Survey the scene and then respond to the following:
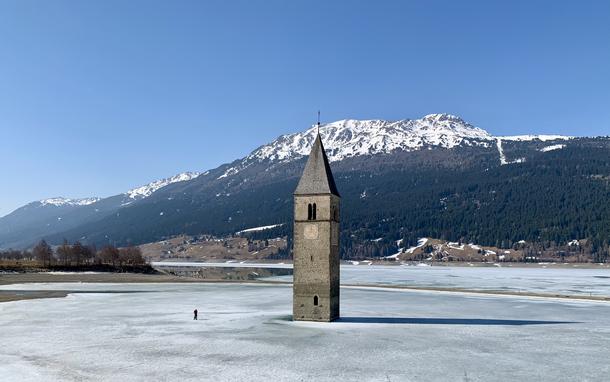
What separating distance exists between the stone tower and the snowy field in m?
2.30

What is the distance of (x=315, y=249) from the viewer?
56938mm

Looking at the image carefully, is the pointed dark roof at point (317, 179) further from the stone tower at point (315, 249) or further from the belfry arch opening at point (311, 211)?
the belfry arch opening at point (311, 211)

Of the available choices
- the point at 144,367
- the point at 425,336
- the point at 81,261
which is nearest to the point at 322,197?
the point at 425,336

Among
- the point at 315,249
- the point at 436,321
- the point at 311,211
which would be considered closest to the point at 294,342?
the point at 315,249

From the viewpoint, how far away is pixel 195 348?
4216 cm

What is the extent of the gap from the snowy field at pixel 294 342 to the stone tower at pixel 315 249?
2.30m

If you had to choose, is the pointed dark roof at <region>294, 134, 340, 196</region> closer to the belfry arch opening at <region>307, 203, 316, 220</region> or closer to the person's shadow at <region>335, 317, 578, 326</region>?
the belfry arch opening at <region>307, 203, 316, 220</region>

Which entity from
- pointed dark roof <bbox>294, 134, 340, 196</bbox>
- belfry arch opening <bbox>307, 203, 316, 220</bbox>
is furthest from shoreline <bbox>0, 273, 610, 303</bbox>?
pointed dark roof <bbox>294, 134, 340, 196</bbox>

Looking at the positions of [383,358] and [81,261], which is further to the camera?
[81,261]

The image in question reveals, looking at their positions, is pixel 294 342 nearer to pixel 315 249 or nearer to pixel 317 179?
pixel 315 249

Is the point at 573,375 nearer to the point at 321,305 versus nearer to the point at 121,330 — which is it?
the point at 321,305

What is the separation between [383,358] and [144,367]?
1646cm

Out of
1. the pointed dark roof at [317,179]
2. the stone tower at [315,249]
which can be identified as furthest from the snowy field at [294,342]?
the pointed dark roof at [317,179]

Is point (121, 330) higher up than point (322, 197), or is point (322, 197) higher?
point (322, 197)
